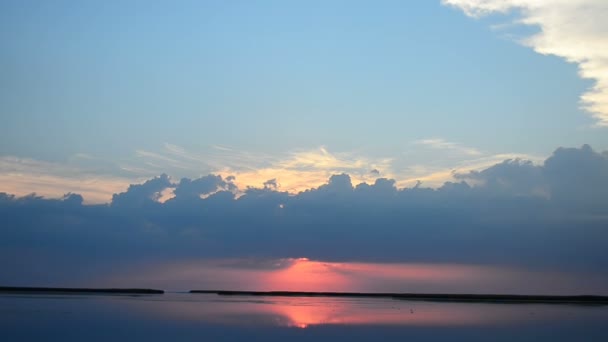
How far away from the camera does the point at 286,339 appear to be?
94.7 ft

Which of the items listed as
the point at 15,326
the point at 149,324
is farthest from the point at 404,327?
the point at 15,326

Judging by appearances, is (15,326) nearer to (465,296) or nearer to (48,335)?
(48,335)

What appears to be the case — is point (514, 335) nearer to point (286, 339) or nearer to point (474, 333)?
point (474, 333)

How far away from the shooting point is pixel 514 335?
31719 millimetres

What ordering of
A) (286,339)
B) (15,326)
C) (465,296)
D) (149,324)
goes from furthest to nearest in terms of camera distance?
(465,296), (149,324), (15,326), (286,339)

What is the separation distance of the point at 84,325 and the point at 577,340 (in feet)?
79.5

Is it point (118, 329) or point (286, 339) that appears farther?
point (118, 329)

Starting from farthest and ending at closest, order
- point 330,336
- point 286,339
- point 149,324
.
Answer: point 149,324 → point 330,336 → point 286,339

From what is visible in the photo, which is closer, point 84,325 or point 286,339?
point 286,339

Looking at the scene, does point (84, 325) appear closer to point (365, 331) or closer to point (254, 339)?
point (254, 339)

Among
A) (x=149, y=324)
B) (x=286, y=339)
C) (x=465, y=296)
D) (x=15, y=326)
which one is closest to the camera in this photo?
(x=286, y=339)

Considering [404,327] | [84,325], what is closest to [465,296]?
[404,327]

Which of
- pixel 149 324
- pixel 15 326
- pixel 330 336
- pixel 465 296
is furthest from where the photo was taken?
pixel 465 296

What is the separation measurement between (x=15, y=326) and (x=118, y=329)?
17.6 feet
